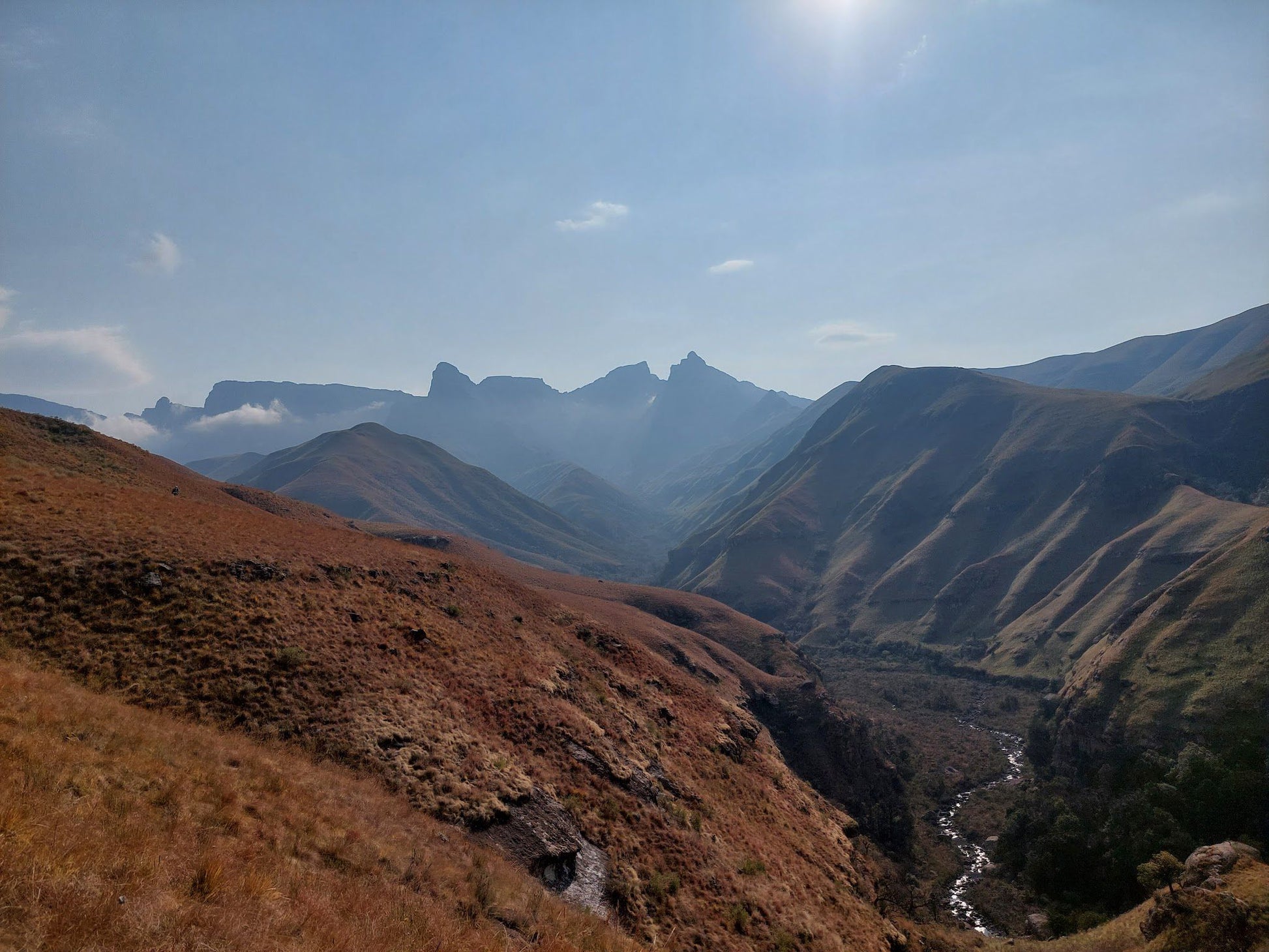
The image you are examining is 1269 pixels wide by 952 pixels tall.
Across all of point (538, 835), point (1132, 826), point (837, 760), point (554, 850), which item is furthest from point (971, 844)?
point (538, 835)

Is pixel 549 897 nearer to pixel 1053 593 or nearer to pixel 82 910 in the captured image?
pixel 82 910

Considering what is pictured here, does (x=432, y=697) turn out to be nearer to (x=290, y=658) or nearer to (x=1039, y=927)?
(x=290, y=658)

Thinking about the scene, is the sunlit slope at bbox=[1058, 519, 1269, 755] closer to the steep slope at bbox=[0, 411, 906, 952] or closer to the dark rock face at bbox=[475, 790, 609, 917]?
the steep slope at bbox=[0, 411, 906, 952]

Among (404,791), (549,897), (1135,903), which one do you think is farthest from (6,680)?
(1135,903)

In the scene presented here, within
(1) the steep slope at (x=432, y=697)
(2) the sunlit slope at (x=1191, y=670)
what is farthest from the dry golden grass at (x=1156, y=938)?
(2) the sunlit slope at (x=1191, y=670)

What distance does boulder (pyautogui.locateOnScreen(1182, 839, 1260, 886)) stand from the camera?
30484mm

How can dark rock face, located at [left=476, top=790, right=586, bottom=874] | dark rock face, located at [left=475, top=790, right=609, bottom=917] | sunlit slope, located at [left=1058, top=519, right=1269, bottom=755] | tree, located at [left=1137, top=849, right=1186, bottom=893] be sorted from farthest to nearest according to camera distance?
1. sunlit slope, located at [left=1058, top=519, right=1269, bottom=755]
2. tree, located at [left=1137, top=849, right=1186, bottom=893]
3. dark rock face, located at [left=476, top=790, right=586, bottom=874]
4. dark rock face, located at [left=475, top=790, right=609, bottom=917]

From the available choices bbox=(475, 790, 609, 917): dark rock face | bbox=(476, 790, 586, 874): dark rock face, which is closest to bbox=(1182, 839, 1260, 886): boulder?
bbox=(475, 790, 609, 917): dark rock face

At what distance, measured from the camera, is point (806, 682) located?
2997 inches

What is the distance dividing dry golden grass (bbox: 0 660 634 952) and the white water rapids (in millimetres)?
53316

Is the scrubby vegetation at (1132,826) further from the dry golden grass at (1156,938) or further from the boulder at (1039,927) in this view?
the dry golden grass at (1156,938)

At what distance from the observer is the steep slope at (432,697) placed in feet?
63.6

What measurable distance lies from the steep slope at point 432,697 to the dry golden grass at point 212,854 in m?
2.46

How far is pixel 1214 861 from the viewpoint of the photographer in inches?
1228
